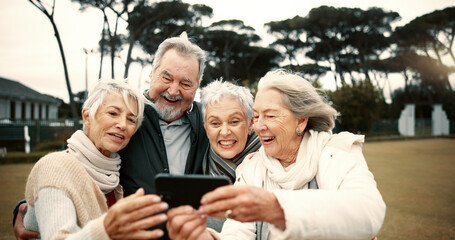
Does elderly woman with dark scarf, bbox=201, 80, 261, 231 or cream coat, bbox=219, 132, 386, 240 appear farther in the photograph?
elderly woman with dark scarf, bbox=201, 80, 261, 231

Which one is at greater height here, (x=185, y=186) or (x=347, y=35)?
(x=347, y=35)

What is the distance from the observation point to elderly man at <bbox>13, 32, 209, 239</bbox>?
2.72 metres

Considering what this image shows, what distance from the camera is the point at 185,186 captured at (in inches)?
57.3

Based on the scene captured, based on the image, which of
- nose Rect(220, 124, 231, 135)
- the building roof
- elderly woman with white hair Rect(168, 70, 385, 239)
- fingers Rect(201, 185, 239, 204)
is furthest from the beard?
the building roof

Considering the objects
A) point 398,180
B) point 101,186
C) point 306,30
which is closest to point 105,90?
point 101,186

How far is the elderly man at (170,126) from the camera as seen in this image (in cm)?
272

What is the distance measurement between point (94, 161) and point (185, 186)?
103 centimetres

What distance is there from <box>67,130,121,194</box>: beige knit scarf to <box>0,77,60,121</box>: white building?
92.7 ft

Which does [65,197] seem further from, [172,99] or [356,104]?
[356,104]

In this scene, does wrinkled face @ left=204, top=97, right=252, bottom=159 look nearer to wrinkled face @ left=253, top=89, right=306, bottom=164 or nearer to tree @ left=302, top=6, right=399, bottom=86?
wrinkled face @ left=253, top=89, right=306, bottom=164

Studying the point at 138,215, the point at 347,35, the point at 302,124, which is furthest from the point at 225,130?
the point at 347,35

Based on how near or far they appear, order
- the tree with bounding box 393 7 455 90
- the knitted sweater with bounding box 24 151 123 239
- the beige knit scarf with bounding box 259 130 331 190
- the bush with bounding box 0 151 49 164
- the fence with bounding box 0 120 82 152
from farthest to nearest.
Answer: the tree with bounding box 393 7 455 90
the fence with bounding box 0 120 82 152
the bush with bounding box 0 151 49 164
the beige knit scarf with bounding box 259 130 331 190
the knitted sweater with bounding box 24 151 123 239

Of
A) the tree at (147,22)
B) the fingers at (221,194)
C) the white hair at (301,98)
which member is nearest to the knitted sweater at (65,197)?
the fingers at (221,194)

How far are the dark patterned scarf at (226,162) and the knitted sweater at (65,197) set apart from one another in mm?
999
